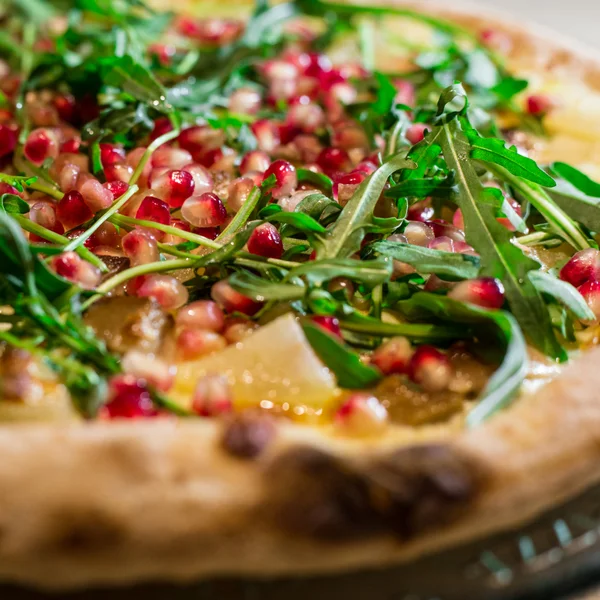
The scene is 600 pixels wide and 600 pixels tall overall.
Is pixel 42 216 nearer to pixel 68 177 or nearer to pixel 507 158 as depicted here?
pixel 68 177

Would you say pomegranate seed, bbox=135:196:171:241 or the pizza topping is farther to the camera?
pomegranate seed, bbox=135:196:171:241

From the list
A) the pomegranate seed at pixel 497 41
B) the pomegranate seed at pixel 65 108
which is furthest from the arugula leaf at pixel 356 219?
the pomegranate seed at pixel 497 41

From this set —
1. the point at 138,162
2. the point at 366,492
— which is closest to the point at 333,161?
the point at 138,162

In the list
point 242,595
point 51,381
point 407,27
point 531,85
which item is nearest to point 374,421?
point 242,595

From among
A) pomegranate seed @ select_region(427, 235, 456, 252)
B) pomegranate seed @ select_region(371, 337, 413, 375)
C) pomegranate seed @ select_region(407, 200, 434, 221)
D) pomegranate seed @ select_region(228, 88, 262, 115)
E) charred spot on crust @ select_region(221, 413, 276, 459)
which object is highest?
pomegranate seed @ select_region(427, 235, 456, 252)

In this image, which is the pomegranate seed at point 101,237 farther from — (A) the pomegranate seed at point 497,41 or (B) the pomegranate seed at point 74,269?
(A) the pomegranate seed at point 497,41

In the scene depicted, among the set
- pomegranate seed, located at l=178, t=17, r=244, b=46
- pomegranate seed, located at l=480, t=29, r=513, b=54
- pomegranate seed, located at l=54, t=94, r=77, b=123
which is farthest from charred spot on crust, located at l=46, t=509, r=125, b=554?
pomegranate seed, located at l=480, t=29, r=513, b=54

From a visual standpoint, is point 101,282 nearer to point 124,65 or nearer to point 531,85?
point 124,65

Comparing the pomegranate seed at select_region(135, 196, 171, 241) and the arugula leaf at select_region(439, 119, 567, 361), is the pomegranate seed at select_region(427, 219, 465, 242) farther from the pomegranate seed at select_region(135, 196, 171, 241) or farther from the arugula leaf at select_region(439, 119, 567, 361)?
the pomegranate seed at select_region(135, 196, 171, 241)
